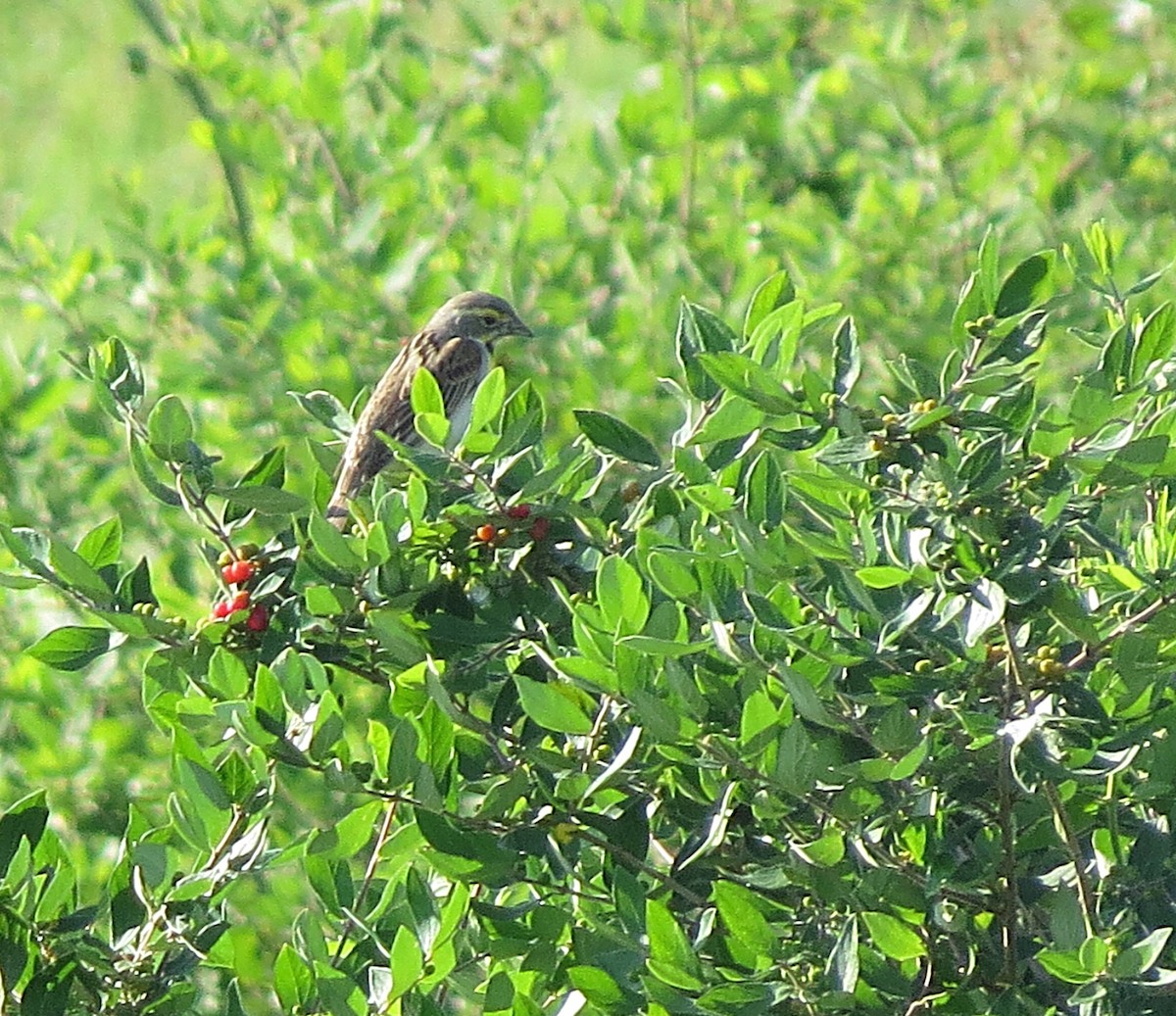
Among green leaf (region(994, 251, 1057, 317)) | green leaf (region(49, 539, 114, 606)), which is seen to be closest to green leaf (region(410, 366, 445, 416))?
green leaf (region(49, 539, 114, 606))

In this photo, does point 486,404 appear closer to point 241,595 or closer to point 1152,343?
point 241,595

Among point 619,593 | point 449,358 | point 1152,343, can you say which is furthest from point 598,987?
point 449,358

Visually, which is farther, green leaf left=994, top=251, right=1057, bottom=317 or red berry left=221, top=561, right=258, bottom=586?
red berry left=221, top=561, right=258, bottom=586

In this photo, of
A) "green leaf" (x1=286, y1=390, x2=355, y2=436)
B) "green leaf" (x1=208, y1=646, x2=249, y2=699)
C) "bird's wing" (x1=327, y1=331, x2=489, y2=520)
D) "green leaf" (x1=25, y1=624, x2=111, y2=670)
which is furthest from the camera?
"bird's wing" (x1=327, y1=331, x2=489, y2=520)

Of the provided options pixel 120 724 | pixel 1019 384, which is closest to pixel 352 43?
pixel 120 724

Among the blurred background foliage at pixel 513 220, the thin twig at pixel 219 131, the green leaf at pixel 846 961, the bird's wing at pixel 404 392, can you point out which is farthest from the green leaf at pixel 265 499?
the thin twig at pixel 219 131

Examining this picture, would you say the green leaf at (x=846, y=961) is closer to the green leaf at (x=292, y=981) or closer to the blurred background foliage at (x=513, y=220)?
the green leaf at (x=292, y=981)

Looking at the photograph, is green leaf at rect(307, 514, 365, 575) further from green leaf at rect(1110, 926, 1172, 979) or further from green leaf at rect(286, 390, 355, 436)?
green leaf at rect(1110, 926, 1172, 979)
